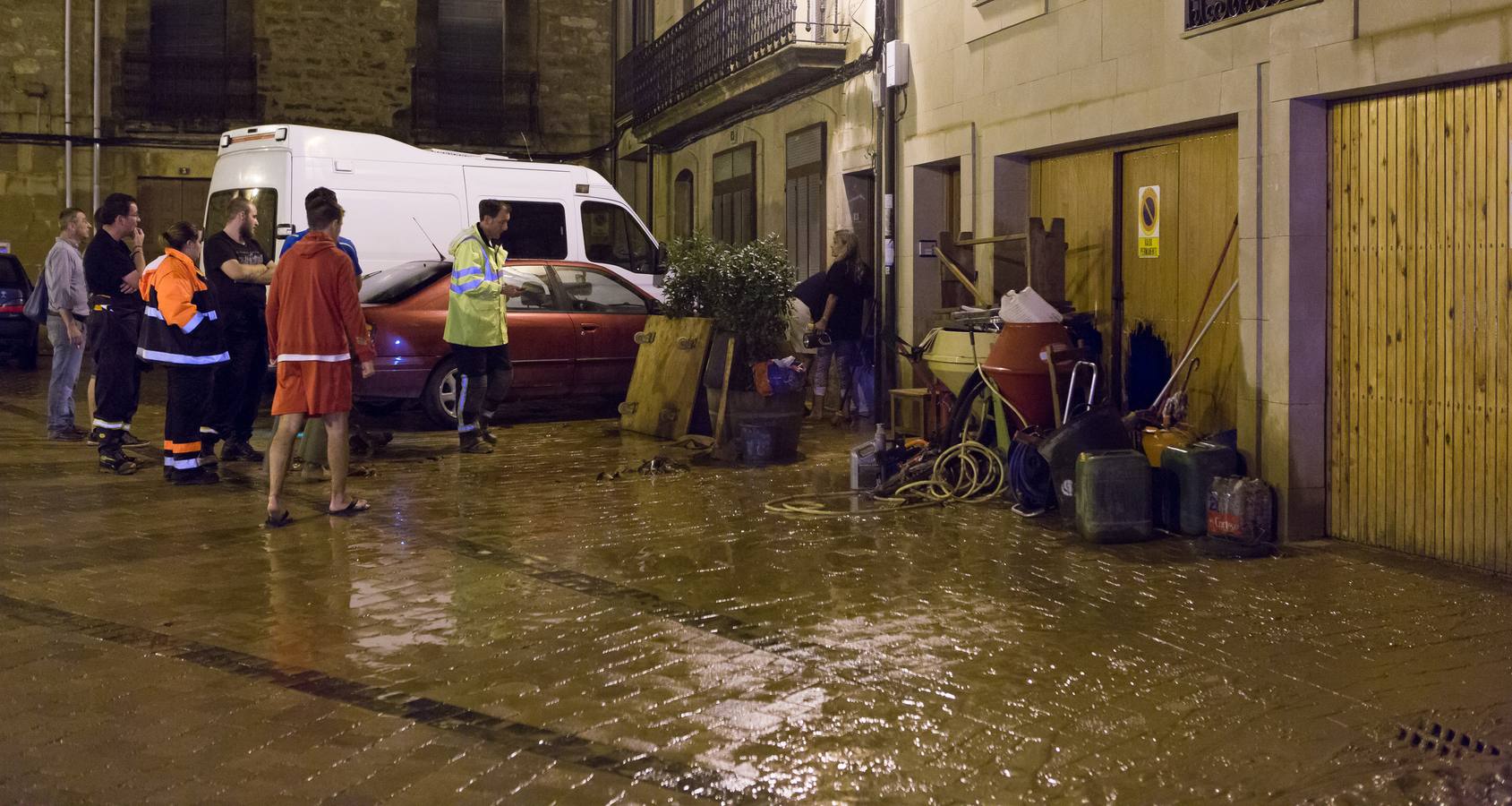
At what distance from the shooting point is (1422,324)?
24.3 feet

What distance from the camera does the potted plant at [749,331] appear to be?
10969mm

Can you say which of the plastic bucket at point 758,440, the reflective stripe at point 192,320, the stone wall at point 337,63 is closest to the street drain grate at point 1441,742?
the plastic bucket at point 758,440

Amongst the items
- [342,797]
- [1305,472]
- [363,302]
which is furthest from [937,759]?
[363,302]

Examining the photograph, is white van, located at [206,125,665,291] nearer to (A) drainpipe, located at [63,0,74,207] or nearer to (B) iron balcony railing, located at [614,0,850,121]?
(B) iron balcony railing, located at [614,0,850,121]

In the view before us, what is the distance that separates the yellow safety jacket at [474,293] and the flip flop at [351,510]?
261 cm

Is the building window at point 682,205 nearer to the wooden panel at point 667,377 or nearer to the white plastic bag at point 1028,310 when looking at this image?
the wooden panel at point 667,377

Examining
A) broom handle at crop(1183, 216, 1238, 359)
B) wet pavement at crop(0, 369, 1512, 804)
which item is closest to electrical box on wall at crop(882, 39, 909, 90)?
broom handle at crop(1183, 216, 1238, 359)

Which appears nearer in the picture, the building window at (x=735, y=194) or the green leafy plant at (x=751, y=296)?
the green leafy plant at (x=751, y=296)

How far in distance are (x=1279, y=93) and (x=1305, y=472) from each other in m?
2.00

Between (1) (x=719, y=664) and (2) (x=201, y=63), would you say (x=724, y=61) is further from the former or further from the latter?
(1) (x=719, y=664)

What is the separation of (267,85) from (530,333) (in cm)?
1447

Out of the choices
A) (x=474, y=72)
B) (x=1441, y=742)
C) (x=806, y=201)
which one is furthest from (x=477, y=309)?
(x=474, y=72)

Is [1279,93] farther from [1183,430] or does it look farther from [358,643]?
[358,643]

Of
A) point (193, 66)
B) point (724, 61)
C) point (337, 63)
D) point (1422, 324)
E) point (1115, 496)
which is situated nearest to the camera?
point (1422, 324)
